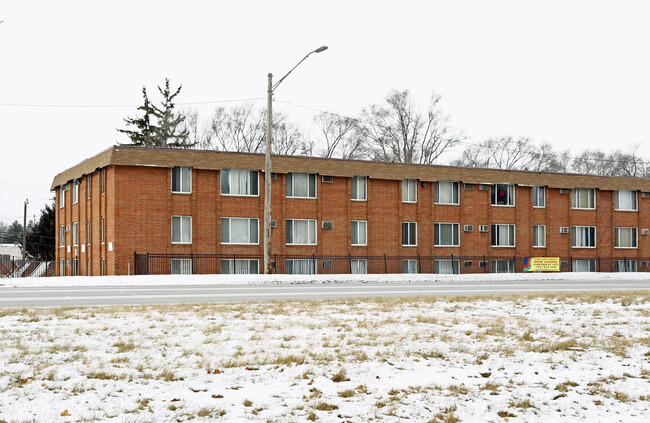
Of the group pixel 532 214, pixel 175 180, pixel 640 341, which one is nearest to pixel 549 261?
pixel 532 214

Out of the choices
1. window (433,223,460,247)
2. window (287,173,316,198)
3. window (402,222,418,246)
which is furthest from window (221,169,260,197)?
window (433,223,460,247)

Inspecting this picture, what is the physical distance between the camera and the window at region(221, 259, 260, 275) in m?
34.2

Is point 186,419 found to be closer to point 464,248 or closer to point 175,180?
point 175,180

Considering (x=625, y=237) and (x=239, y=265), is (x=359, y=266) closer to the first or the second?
(x=239, y=265)

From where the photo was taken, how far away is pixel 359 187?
124 ft

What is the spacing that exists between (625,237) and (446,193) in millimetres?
14125

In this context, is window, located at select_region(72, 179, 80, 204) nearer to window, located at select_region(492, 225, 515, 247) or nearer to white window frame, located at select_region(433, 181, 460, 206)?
white window frame, located at select_region(433, 181, 460, 206)

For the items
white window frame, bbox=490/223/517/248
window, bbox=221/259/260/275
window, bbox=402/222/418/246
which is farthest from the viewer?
white window frame, bbox=490/223/517/248

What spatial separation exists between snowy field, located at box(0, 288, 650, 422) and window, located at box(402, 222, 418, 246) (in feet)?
89.1

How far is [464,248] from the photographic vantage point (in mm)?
40188

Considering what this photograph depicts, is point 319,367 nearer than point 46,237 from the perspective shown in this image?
Yes

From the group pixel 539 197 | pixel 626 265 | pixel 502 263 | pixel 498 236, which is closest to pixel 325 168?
pixel 498 236

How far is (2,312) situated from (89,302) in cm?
319

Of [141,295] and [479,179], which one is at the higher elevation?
[479,179]
